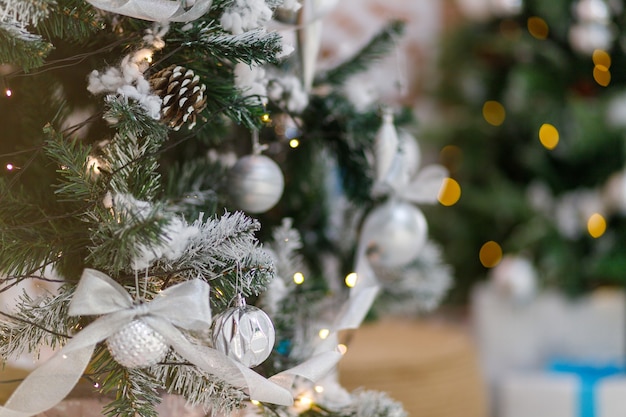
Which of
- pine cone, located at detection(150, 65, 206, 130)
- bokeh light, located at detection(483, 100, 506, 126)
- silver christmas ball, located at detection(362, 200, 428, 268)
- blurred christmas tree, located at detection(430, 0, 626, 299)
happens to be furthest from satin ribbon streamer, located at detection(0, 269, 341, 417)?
bokeh light, located at detection(483, 100, 506, 126)

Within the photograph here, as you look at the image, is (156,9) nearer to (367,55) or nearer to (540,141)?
(367,55)

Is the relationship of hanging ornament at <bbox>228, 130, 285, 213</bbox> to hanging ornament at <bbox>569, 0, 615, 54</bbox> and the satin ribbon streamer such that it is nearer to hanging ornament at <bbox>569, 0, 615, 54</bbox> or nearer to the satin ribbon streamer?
the satin ribbon streamer

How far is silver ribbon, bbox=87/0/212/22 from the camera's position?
0.44 metres

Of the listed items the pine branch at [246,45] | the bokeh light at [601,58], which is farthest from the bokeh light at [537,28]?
the pine branch at [246,45]

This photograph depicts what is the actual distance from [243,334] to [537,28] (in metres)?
1.18

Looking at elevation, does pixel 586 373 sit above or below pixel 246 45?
below

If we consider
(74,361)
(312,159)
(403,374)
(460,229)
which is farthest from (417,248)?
(460,229)

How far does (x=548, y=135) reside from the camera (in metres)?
1.37

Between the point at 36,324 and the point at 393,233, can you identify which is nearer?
the point at 36,324

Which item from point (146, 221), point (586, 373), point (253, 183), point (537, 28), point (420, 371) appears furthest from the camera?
point (537, 28)

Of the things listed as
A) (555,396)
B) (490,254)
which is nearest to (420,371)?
(555,396)

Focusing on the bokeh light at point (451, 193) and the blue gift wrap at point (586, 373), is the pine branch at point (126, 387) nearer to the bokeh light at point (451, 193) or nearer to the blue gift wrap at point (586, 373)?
the blue gift wrap at point (586, 373)

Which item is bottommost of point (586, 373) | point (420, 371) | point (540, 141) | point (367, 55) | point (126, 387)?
point (586, 373)

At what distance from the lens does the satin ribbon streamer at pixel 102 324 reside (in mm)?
418
